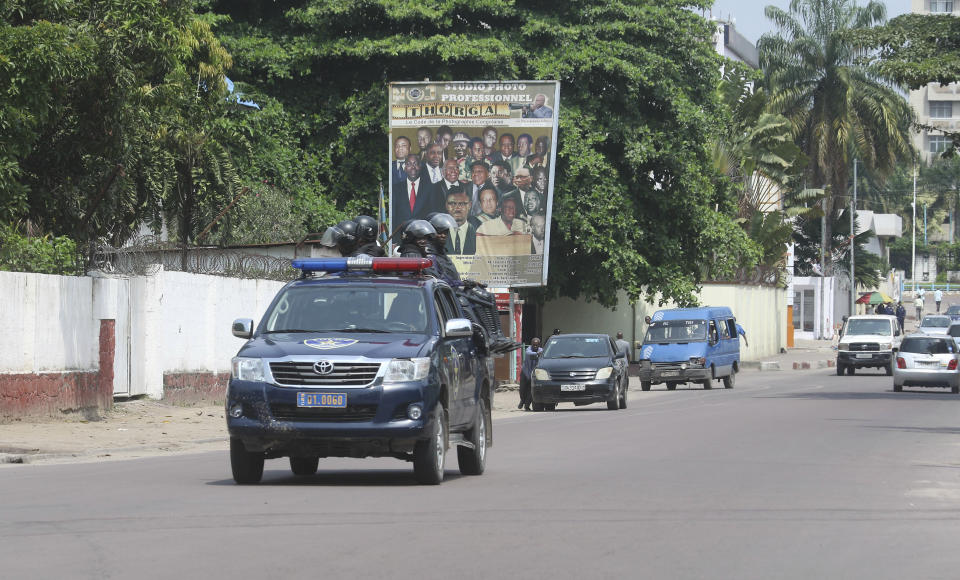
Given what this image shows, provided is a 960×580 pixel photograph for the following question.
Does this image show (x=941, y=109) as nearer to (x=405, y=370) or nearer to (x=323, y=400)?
(x=405, y=370)

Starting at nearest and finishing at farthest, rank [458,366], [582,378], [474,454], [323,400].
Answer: [323,400] → [458,366] → [474,454] → [582,378]

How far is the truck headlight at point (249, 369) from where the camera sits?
478 inches

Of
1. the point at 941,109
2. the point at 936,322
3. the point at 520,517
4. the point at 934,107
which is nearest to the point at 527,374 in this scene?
the point at 520,517

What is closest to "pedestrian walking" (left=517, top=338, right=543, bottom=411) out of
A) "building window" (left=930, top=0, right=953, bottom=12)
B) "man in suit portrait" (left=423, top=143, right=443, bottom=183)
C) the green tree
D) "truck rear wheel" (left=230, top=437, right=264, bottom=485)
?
"man in suit portrait" (left=423, top=143, right=443, bottom=183)

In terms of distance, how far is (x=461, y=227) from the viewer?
3531 centimetres

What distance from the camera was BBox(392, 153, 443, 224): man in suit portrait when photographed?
3512cm

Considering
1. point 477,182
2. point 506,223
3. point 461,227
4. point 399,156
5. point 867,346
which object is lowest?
point 867,346

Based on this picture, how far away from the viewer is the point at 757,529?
387 inches

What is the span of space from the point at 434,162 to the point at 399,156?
90 cm

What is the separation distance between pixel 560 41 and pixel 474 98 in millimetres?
7822

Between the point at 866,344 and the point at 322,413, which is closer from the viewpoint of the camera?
the point at 322,413

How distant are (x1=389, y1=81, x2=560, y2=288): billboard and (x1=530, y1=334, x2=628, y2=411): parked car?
403cm

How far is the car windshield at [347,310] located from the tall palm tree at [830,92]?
2306 inches

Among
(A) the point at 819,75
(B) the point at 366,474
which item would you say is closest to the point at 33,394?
(B) the point at 366,474
